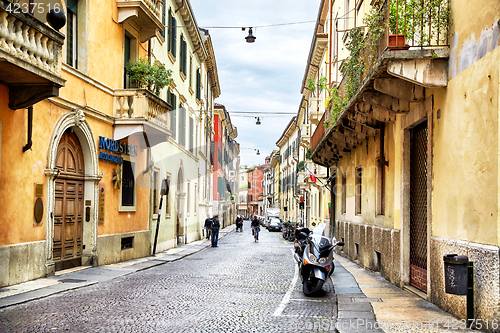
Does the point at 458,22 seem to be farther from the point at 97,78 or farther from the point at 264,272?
the point at 97,78

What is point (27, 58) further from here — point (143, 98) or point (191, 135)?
point (191, 135)

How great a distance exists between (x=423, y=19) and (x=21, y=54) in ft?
22.9

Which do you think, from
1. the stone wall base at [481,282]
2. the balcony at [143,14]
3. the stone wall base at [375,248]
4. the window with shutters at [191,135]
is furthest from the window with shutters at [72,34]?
the window with shutters at [191,135]

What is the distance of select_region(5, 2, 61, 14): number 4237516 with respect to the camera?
325 inches

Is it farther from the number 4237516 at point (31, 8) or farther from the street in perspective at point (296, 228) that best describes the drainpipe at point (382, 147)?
the number 4237516 at point (31, 8)

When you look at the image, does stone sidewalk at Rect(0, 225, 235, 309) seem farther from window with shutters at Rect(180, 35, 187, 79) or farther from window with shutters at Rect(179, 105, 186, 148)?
window with shutters at Rect(180, 35, 187, 79)

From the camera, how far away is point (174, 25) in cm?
2258

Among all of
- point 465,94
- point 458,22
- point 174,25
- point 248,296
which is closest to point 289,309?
point 248,296

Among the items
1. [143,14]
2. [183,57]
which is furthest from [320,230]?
[183,57]

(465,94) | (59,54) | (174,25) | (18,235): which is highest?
(174,25)

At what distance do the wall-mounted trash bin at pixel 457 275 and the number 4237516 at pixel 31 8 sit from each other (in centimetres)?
790

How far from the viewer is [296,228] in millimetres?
11750

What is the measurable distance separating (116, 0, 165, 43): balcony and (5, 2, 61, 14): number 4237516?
11.7 ft

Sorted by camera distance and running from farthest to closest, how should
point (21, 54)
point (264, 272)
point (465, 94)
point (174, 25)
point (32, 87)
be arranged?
1. point (174, 25)
2. point (264, 272)
3. point (32, 87)
4. point (21, 54)
5. point (465, 94)
